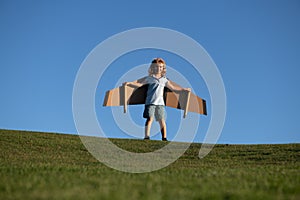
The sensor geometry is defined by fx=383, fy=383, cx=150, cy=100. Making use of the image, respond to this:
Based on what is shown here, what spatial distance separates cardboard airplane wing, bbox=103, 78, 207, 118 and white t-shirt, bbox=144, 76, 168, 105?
10.7 inches

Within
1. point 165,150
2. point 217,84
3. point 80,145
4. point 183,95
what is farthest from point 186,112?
point 80,145

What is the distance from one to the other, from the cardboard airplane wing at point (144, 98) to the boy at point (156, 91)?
0.25m

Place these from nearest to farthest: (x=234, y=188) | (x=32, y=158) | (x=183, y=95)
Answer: (x=234, y=188) → (x=32, y=158) → (x=183, y=95)

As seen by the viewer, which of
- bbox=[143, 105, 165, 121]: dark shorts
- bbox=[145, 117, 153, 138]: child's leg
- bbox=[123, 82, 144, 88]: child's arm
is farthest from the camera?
bbox=[145, 117, 153, 138]: child's leg

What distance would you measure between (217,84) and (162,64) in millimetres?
6668

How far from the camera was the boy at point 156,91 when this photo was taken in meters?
18.4

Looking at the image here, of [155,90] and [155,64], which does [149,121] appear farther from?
[155,64]

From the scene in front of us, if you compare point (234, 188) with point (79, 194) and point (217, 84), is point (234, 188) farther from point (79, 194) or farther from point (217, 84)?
point (217, 84)

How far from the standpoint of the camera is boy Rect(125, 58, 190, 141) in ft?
60.2

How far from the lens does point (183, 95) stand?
59.6 ft

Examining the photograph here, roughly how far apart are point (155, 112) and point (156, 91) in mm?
1020

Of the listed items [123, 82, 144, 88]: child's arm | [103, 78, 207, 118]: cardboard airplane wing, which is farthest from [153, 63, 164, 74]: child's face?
[123, 82, 144, 88]: child's arm

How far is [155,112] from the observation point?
1855 cm

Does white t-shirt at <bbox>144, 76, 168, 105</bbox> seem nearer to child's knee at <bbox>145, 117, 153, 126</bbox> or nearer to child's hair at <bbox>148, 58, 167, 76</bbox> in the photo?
child's hair at <bbox>148, 58, 167, 76</bbox>
